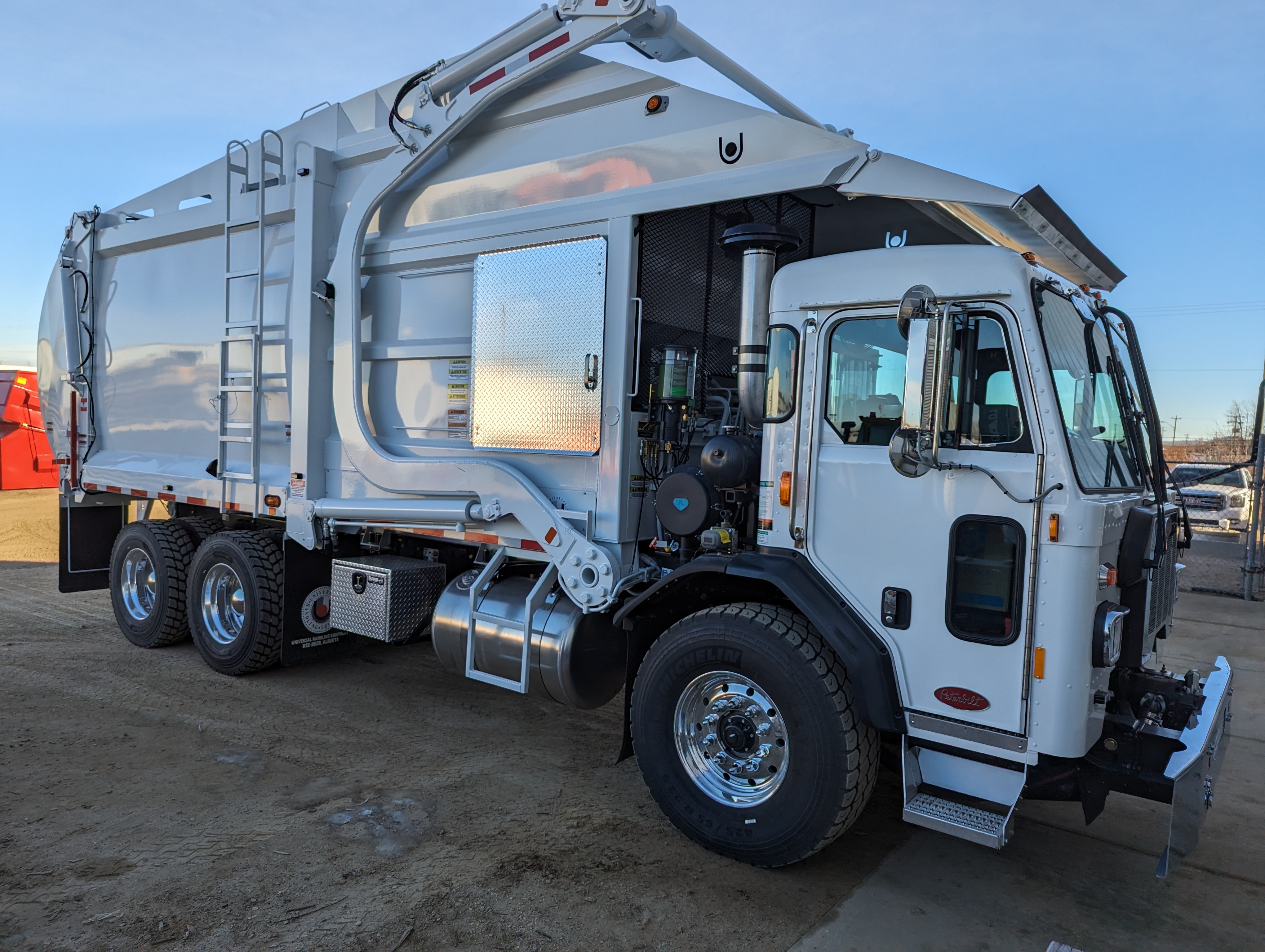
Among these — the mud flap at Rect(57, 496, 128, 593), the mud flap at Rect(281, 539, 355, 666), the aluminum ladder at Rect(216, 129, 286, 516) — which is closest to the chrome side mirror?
the mud flap at Rect(281, 539, 355, 666)

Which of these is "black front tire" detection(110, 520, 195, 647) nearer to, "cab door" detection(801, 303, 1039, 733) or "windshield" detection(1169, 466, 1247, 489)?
"cab door" detection(801, 303, 1039, 733)

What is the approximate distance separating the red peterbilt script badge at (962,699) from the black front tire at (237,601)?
458 cm

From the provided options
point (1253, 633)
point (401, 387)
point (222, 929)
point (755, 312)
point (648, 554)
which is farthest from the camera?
point (1253, 633)

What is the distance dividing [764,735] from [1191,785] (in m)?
1.57

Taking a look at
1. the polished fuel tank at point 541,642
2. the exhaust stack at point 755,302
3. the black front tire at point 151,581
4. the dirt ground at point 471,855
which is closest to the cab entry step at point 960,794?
the dirt ground at point 471,855

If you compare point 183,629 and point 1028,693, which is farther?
point 183,629

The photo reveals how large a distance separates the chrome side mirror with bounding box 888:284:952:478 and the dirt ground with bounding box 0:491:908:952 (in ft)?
6.16

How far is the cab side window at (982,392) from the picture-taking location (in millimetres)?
3273

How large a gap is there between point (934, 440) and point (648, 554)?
1.83 meters

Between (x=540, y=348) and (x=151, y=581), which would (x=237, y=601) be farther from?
(x=540, y=348)

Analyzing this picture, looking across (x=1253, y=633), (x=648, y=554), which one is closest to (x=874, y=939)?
(x=648, y=554)

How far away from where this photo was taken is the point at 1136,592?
358 cm

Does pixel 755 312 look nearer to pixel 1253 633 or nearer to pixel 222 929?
pixel 222 929

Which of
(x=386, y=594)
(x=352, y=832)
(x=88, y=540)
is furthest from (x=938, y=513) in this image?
(x=88, y=540)
